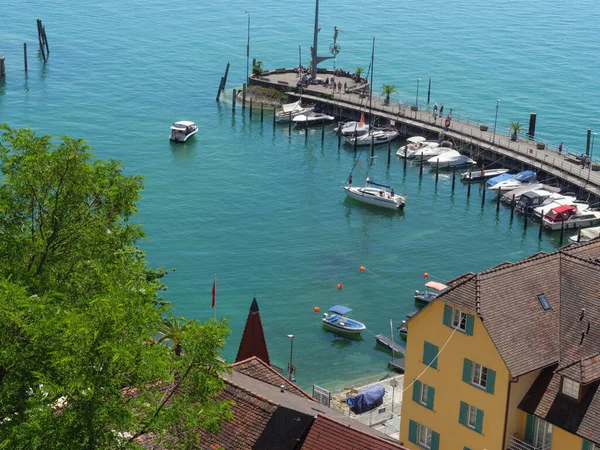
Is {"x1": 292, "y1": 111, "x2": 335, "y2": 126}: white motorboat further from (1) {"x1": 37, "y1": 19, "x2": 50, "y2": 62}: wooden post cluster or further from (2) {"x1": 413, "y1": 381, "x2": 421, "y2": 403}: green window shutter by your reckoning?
(2) {"x1": 413, "y1": 381, "x2": 421, "y2": 403}: green window shutter

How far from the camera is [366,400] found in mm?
61281

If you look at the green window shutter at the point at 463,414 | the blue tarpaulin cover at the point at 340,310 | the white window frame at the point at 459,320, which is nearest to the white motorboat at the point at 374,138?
the blue tarpaulin cover at the point at 340,310

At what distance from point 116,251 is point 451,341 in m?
16.6

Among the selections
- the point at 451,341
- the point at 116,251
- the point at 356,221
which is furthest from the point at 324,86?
the point at 116,251

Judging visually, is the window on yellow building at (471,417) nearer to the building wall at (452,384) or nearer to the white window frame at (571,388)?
the building wall at (452,384)

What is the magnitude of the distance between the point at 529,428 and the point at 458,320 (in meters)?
5.05

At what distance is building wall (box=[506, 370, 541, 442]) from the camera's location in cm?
4241

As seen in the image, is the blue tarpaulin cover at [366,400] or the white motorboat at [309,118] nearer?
the blue tarpaulin cover at [366,400]

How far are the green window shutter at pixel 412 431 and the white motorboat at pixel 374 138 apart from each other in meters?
76.6

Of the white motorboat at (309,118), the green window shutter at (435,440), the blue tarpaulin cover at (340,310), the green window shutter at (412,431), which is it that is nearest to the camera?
the green window shutter at (435,440)

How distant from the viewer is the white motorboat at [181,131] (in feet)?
402

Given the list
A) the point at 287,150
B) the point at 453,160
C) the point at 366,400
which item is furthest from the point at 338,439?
the point at 287,150

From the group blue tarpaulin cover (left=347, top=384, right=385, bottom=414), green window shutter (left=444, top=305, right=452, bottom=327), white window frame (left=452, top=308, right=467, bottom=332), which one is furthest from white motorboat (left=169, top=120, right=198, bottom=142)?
white window frame (left=452, top=308, right=467, bottom=332)

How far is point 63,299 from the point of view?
31000 mm
